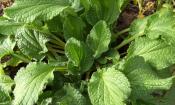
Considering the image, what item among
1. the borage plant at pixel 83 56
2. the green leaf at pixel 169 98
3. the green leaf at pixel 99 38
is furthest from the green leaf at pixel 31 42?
the green leaf at pixel 169 98

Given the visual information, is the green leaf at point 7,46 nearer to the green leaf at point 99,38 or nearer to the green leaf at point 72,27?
the green leaf at point 72,27

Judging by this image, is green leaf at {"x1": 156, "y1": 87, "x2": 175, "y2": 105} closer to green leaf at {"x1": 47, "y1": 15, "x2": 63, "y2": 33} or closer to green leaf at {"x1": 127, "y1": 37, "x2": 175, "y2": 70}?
green leaf at {"x1": 127, "y1": 37, "x2": 175, "y2": 70}

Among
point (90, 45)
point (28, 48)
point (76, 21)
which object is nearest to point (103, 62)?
point (90, 45)

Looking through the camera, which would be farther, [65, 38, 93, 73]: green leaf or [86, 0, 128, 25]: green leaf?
[86, 0, 128, 25]: green leaf

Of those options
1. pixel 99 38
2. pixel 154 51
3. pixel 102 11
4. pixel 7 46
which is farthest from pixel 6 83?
pixel 154 51

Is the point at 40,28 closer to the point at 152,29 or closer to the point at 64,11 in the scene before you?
the point at 64,11

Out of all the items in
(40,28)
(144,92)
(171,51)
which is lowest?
(144,92)

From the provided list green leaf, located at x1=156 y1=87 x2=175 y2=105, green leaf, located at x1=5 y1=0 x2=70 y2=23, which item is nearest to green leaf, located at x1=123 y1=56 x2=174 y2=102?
green leaf, located at x1=156 y1=87 x2=175 y2=105
